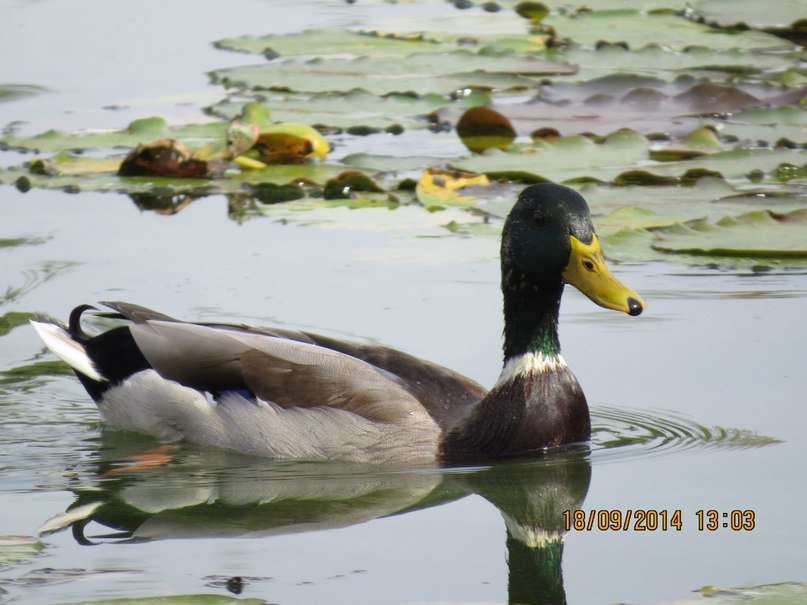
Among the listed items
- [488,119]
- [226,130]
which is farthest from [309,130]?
[488,119]

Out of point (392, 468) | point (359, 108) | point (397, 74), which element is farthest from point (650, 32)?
point (392, 468)

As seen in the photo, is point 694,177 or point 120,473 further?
point 694,177

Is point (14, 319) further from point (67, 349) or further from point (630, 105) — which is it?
point (630, 105)

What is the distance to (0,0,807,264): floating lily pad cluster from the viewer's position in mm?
8141

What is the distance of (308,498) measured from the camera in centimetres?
557

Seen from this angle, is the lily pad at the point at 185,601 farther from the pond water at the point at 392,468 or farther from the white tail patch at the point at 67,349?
the white tail patch at the point at 67,349

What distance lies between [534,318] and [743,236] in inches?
69.7

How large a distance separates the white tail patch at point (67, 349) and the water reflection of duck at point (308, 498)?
50 cm

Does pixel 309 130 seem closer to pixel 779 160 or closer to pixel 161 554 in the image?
pixel 779 160

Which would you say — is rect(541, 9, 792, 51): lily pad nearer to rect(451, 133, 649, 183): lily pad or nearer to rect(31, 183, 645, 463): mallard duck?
rect(451, 133, 649, 183): lily pad

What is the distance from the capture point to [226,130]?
9414 millimetres

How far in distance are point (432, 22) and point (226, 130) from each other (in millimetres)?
3781

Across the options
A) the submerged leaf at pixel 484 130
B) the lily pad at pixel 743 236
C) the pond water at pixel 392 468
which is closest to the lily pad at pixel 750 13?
the submerged leaf at pixel 484 130

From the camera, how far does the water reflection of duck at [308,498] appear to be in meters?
5.11
